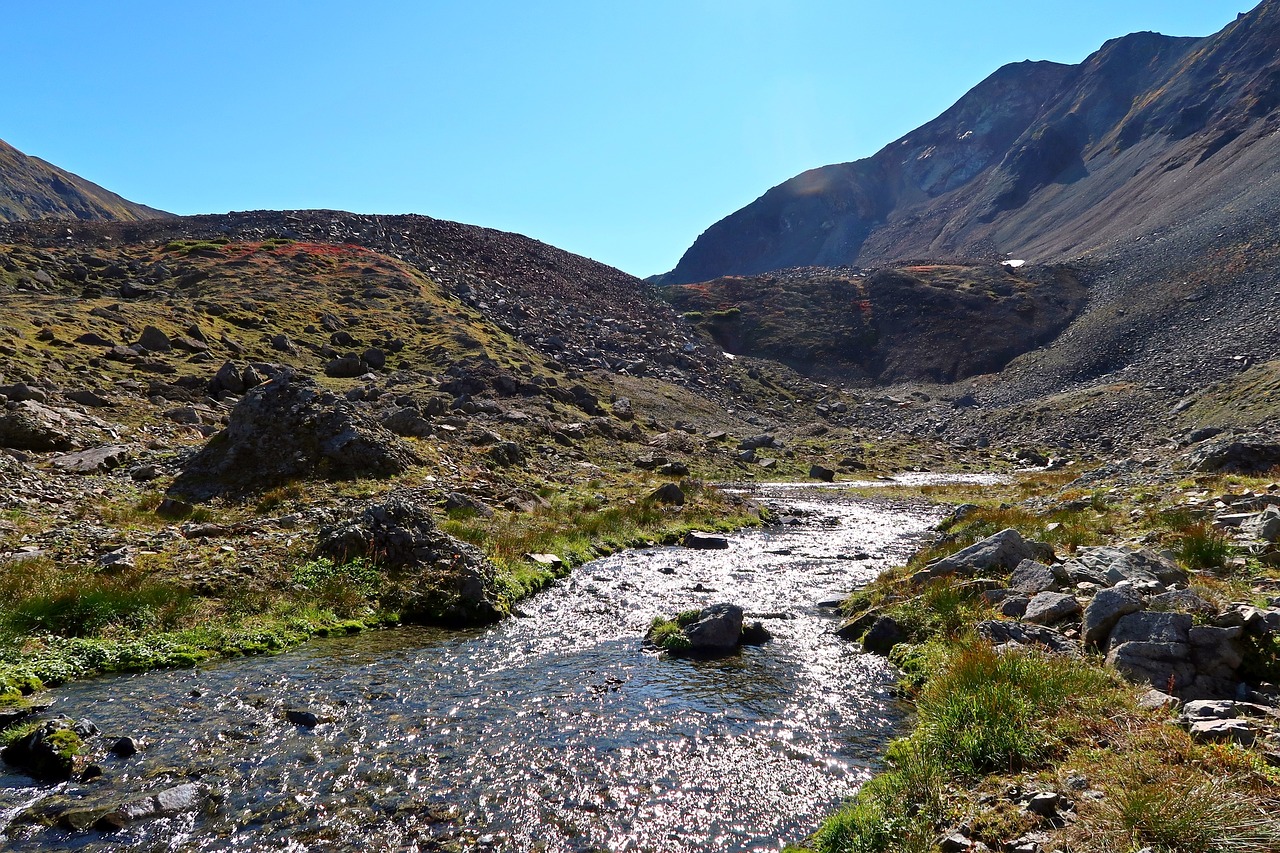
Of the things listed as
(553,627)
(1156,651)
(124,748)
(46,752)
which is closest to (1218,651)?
(1156,651)

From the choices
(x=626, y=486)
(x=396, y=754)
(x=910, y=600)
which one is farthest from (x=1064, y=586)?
(x=626, y=486)

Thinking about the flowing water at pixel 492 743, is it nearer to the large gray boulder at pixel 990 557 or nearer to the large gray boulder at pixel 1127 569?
the large gray boulder at pixel 990 557

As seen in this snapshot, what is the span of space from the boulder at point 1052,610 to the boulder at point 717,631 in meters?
5.97

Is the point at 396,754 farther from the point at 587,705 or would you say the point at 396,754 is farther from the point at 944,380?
the point at 944,380

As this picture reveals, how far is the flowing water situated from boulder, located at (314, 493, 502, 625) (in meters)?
0.95

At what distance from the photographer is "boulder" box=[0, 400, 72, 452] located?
24109mm

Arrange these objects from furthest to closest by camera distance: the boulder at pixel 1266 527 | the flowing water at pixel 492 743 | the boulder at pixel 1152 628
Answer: the boulder at pixel 1266 527
the boulder at pixel 1152 628
the flowing water at pixel 492 743

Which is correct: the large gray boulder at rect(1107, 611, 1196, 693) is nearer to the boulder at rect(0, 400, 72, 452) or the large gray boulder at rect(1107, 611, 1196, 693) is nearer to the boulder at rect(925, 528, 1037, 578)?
the boulder at rect(925, 528, 1037, 578)

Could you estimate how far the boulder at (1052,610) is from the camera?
12320mm

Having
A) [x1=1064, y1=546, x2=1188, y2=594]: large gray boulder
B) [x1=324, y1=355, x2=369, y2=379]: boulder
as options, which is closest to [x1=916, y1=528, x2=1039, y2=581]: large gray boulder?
[x1=1064, y1=546, x2=1188, y2=594]: large gray boulder

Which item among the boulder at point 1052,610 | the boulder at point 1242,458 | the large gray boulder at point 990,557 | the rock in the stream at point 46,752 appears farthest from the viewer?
the boulder at point 1242,458

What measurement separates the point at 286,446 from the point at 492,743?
19222mm

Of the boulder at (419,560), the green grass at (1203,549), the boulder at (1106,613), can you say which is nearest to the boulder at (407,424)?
the boulder at (419,560)

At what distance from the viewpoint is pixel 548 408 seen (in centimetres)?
5591
